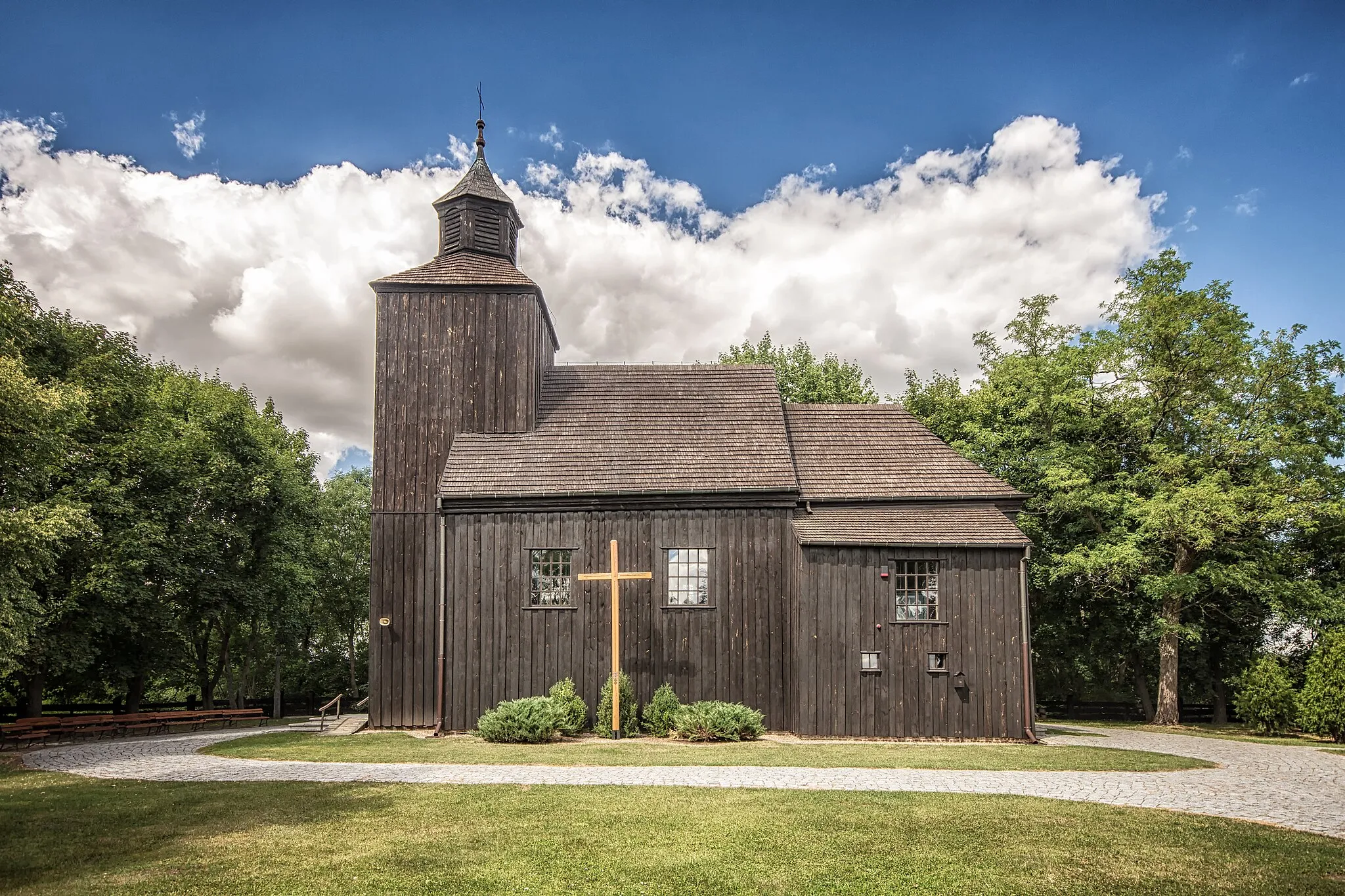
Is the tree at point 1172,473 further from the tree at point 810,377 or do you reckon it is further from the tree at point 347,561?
the tree at point 347,561

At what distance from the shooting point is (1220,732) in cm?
2052

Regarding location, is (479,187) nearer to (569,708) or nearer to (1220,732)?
(569,708)

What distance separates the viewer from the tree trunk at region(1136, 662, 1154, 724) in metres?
25.6

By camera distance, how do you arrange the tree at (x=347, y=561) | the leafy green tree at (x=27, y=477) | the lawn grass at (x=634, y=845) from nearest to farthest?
the lawn grass at (x=634, y=845) < the leafy green tree at (x=27, y=477) < the tree at (x=347, y=561)

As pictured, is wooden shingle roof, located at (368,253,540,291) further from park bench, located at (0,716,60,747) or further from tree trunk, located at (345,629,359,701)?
tree trunk, located at (345,629,359,701)

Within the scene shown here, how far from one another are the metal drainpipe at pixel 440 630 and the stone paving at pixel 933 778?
4.15 m

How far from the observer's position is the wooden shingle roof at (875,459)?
18609 mm

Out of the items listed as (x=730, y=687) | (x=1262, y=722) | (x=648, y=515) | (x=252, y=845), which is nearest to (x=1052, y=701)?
(x=1262, y=722)

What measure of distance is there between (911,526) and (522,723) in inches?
348

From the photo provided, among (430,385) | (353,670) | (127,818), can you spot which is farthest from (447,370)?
(353,670)

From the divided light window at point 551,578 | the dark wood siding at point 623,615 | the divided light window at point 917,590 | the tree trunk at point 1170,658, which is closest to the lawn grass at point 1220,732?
the tree trunk at point 1170,658

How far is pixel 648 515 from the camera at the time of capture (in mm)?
18078

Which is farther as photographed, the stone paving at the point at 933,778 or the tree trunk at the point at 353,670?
the tree trunk at the point at 353,670

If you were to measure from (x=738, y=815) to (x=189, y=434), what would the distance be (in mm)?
22130
